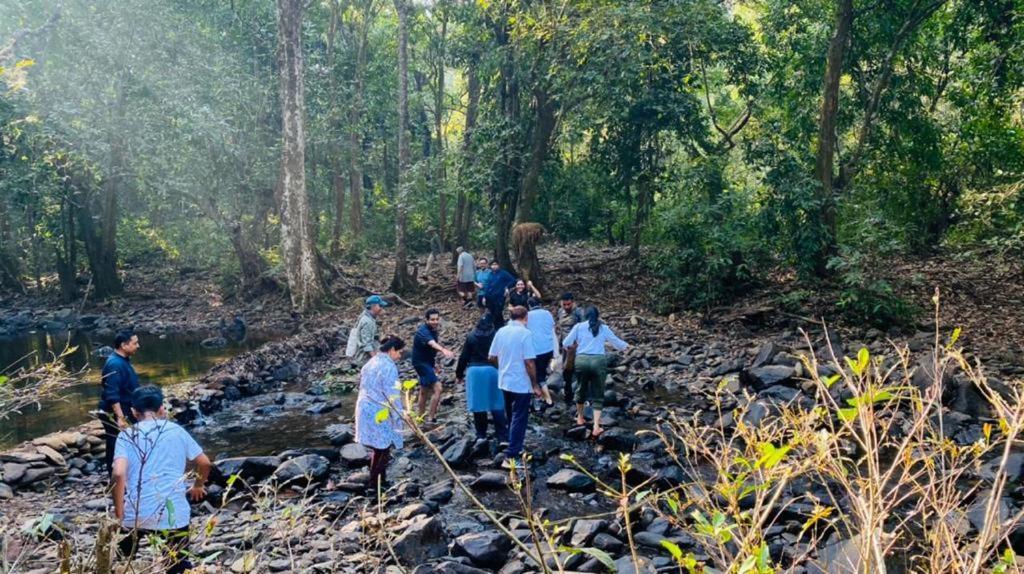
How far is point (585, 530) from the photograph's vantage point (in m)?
6.16

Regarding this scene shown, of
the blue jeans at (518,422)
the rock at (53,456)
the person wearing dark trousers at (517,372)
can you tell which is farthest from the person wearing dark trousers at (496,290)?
the rock at (53,456)

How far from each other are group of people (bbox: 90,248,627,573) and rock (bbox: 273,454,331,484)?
0.72 metres

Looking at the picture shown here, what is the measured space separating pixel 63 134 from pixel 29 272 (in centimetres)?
1146

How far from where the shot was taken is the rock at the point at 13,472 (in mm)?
8076

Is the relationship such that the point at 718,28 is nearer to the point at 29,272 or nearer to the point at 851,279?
the point at 851,279

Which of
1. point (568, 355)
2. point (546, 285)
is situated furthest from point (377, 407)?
point (546, 285)

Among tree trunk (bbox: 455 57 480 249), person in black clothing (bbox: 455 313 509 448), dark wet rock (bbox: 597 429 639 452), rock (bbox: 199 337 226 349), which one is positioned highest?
tree trunk (bbox: 455 57 480 249)

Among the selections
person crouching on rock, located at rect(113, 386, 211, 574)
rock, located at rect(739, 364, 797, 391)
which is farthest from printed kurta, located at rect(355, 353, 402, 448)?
rock, located at rect(739, 364, 797, 391)

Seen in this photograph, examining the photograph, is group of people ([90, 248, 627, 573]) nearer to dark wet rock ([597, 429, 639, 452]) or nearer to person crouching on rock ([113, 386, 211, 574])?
person crouching on rock ([113, 386, 211, 574])

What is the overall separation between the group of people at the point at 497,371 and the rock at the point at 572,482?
1.93ft

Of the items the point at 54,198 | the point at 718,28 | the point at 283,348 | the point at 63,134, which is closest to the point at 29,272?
Answer: the point at 54,198

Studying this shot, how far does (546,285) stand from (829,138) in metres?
7.03

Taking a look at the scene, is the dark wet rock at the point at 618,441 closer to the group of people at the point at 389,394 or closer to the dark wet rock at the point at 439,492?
the group of people at the point at 389,394

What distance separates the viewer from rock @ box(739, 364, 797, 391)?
10508mm
